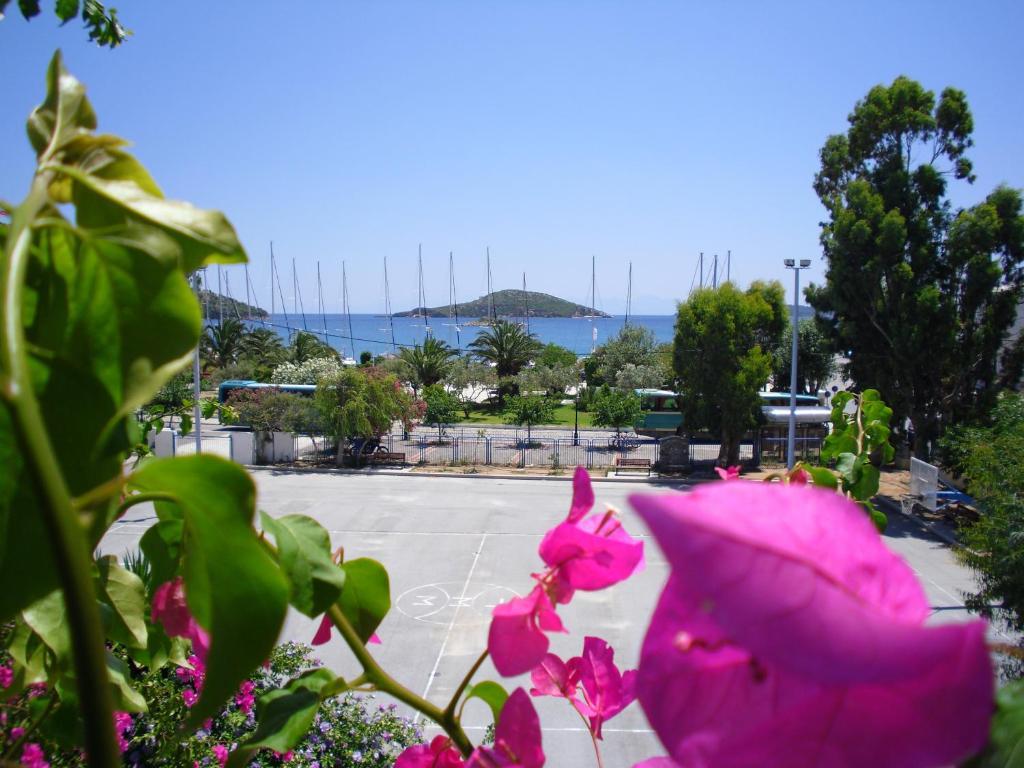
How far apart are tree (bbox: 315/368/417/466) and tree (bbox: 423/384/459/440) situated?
394 cm

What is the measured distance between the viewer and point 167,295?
1.25 ft

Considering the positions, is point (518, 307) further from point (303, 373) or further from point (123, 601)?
point (123, 601)

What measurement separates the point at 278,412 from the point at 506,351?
1286 cm

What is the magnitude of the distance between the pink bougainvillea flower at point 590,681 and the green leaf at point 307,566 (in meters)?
0.34

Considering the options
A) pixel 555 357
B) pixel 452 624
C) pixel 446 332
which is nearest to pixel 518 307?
pixel 446 332

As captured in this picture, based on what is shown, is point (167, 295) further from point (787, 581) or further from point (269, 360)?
point (269, 360)

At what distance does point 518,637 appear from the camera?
57cm

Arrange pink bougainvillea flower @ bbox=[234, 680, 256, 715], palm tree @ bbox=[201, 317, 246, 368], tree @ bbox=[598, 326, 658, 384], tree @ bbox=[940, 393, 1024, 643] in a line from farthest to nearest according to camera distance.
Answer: palm tree @ bbox=[201, 317, 246, 368] < tree @ bbox=[598, 326, 658, 384] < tree @ bbox=[940, 393, 1024, 643] < pink bougainvillea flower @ bbox=[234, 680, 256, 715]

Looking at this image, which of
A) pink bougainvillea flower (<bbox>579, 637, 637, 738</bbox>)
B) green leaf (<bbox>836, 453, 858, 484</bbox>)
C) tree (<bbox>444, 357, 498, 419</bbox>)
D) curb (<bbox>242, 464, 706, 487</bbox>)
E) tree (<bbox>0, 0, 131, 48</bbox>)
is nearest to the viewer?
pink bougainvillea flower (<bbox>579, 637, 637, 738</bbox>)

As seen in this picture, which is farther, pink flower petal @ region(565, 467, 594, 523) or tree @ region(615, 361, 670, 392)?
tree @ region(615, 361, 670, 392)

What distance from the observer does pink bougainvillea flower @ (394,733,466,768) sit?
68 cm

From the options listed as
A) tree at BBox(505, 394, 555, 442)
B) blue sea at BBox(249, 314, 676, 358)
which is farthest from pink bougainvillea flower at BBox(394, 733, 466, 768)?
blue sea at BBox(249, 314, 676, 358)

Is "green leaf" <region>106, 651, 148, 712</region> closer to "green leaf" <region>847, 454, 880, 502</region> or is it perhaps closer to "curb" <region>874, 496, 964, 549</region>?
"green leaf" <region>847, 454, 880, 502</region>

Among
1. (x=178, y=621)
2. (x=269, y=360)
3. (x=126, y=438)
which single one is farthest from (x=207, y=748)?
(x=269, y=360)
